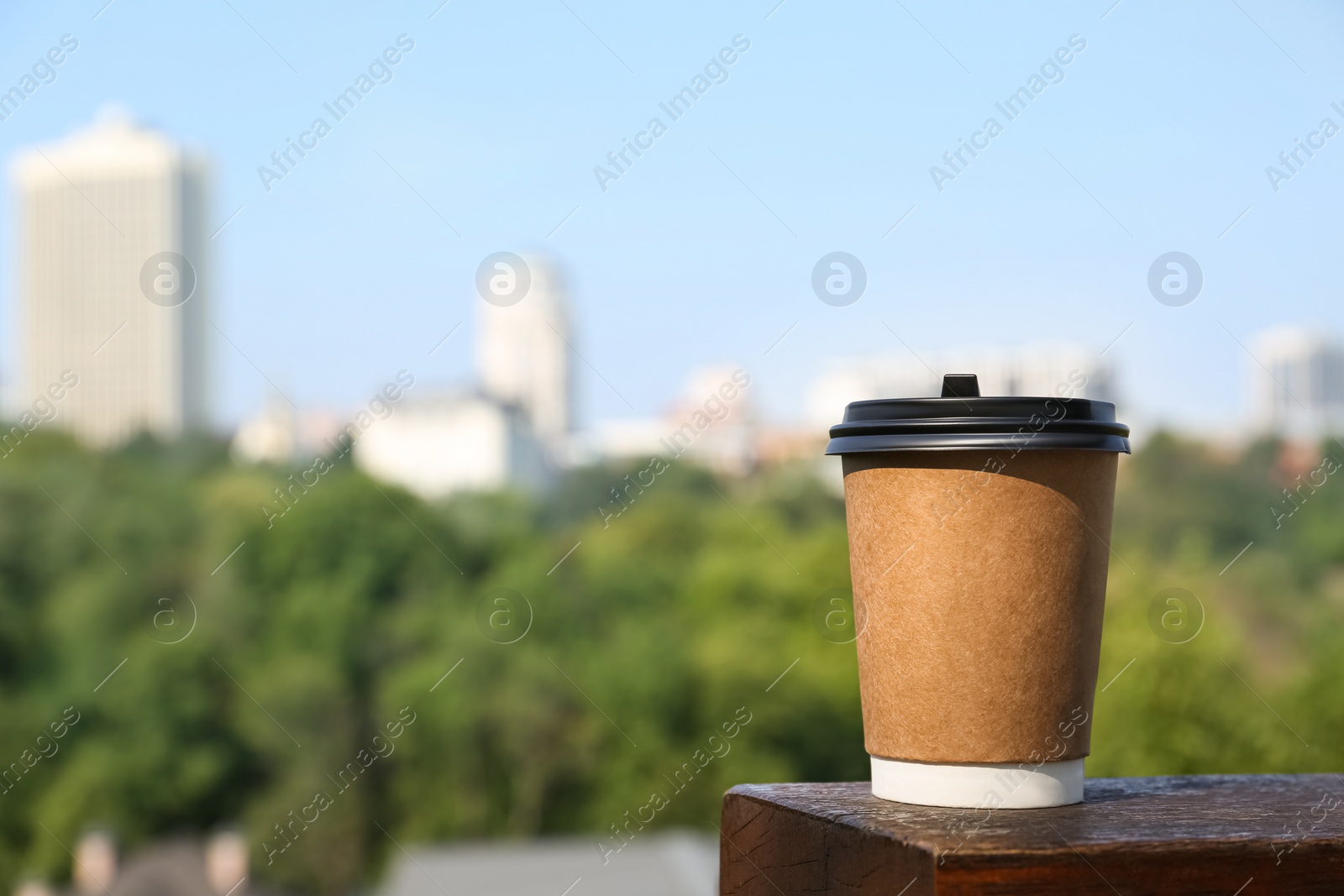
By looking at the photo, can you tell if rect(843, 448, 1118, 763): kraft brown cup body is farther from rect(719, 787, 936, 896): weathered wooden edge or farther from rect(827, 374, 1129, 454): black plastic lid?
rect(719, 787, 936, 896): weathered wooden edge

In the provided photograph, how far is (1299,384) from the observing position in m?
51.9

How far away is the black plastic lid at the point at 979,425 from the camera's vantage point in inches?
47.4

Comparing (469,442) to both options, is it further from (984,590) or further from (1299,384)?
(984,590)

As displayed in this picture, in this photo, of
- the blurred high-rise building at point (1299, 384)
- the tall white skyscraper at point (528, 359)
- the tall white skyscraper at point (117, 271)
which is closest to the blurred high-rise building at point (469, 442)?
the tall white skyscraper at point (528, 359)

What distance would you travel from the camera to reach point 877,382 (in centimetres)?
5509

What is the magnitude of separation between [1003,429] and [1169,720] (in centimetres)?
2826

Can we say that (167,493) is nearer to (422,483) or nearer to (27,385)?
(422,483)

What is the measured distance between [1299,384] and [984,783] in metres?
56.3

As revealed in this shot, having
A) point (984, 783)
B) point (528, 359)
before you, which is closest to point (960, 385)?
point (984, 783)

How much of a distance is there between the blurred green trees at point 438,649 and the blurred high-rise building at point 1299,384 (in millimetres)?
4240

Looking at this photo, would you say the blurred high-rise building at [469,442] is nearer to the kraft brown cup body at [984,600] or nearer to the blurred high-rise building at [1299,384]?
the blurred high-rise building at [1299,384]

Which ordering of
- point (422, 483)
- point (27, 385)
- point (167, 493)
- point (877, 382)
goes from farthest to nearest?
point (27, 385), point (877, 382), point (422, 483), point (167, 493)

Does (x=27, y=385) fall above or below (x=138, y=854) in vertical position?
above

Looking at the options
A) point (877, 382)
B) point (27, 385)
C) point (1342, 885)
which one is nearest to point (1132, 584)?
point (877, 382)
